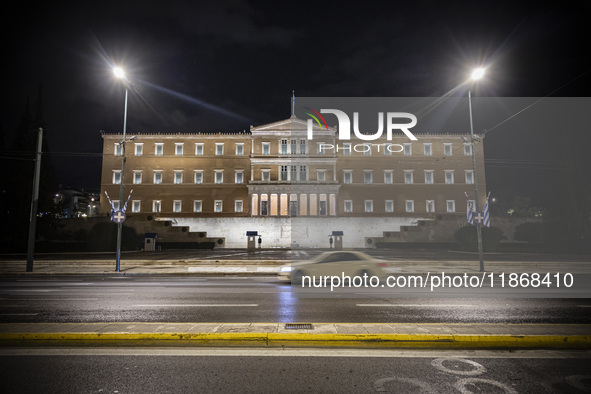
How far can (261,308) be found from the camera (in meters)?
9.02

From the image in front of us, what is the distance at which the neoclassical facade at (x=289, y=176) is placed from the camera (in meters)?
56.7

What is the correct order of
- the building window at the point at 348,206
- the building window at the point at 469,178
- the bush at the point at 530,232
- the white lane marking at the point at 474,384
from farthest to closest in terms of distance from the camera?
the building window at the point at 348,206 → the building window at the point at 469,178 → the bush at the point at 530,232 → the white lane marking at the point at 474,384

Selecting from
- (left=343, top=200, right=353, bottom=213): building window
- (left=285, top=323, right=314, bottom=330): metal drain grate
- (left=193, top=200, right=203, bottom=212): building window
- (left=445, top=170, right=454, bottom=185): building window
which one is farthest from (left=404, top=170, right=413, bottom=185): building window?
(left=285, top=323, right=314, bottom=330): metal drain grate

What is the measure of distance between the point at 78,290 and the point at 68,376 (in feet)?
30.7

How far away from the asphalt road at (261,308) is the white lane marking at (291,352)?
1783 millimetres

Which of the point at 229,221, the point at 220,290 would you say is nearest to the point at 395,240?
the point at 229,221

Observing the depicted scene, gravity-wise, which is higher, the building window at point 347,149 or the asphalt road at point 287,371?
the building window at point 347,149

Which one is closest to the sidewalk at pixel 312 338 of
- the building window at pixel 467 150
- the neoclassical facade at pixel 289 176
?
the neoclassical facade at pixel 289 176

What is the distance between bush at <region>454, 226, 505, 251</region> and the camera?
36281 millimetres

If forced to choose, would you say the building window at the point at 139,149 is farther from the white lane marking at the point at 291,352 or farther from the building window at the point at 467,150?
the white lane marking at the point at 291,352

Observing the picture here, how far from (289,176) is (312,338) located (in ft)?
173

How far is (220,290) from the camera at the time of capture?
12.5 m

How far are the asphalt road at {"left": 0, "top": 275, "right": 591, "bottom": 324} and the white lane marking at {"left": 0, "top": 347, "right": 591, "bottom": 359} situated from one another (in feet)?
5.85

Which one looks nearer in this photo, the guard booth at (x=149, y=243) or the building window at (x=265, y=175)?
the guard booth at (x=149, y=243)
